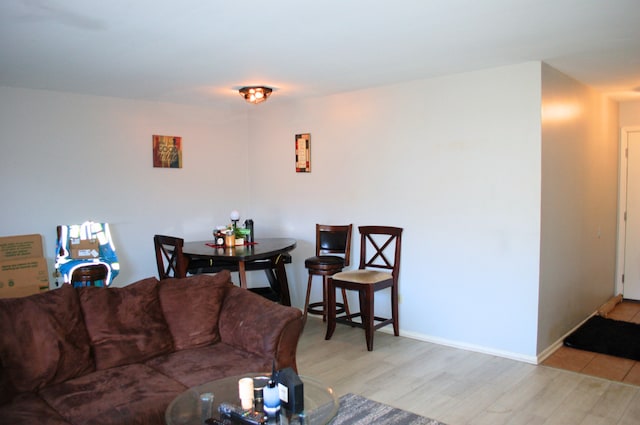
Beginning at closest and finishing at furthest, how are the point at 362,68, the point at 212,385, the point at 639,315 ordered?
the point at 212,385 → the point at 362,68 → the point at 639,315

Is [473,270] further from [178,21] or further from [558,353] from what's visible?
[178,21]

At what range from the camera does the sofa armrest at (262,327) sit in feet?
9.66

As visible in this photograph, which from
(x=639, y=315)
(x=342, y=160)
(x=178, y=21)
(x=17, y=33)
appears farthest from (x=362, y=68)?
(x=639, y=315)

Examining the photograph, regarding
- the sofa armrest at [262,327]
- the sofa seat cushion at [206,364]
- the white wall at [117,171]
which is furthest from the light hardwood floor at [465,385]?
the white wall at [117,171]

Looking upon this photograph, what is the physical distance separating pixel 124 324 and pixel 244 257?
1334mm

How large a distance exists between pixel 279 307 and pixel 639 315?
4.47 metres

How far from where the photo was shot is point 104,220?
4.95 m

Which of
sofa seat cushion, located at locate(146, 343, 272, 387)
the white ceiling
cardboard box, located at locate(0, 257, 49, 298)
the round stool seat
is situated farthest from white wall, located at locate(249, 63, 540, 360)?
cardboard box, located at locate(0, 257, 49, 298)

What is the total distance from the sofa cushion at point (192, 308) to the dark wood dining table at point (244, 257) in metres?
0.78

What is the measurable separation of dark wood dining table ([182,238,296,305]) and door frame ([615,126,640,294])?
4.05 metres

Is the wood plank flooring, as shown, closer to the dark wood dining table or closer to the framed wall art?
the dark wood dining table

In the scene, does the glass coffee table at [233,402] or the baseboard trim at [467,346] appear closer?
the glass coffee table at [233,402]

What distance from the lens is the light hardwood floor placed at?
10.2ft

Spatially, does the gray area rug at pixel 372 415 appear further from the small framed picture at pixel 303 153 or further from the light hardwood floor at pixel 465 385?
the small framed picture at pixel 303 153
